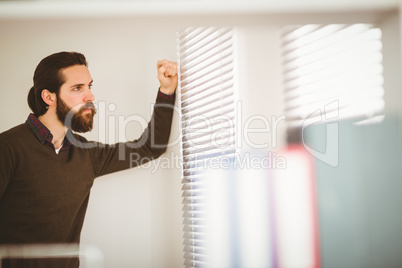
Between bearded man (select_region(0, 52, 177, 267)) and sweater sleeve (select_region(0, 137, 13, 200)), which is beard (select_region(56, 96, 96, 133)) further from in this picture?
A: sweater sleeve (select_region(0, 137, 13, 200))

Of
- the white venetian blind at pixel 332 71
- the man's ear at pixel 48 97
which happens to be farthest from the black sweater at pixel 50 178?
the white venetian blind at pixel 332 71

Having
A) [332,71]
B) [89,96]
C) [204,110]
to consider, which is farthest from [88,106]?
[332,71]

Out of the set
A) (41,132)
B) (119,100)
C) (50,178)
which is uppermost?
(119,100)

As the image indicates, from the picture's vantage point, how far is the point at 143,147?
123 centimetres

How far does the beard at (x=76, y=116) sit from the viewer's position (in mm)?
1200

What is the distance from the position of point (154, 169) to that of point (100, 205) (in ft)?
0.70

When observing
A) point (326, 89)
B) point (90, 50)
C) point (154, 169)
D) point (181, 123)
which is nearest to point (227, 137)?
point (181, 123)

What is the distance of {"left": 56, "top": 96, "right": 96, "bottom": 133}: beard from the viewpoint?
1200mm

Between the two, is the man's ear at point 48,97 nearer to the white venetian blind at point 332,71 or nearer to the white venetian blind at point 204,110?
the white venetian blind at point 204,110

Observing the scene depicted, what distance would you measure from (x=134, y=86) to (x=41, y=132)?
1.10 ft

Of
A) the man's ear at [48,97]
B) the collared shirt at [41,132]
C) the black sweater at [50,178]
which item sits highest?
the man's ear at [48,97]

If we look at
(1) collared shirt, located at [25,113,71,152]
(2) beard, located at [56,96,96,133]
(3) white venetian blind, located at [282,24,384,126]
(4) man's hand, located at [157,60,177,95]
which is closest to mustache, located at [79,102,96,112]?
(2) beard, located at [56,96,96,133]

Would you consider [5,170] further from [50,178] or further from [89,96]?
[89,96]

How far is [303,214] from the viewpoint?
1.23 m
